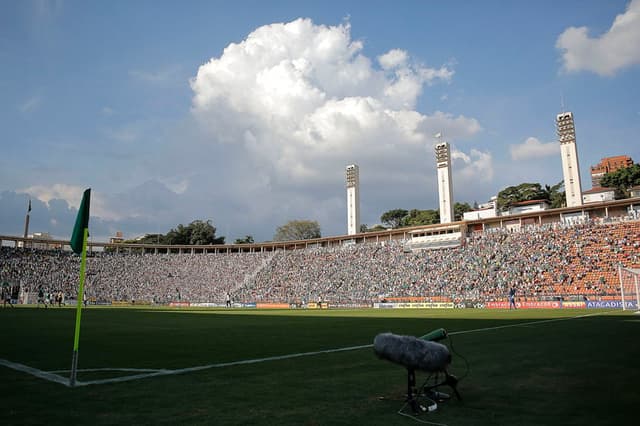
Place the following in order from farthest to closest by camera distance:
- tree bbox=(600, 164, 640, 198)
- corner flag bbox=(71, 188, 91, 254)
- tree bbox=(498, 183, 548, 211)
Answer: tree bbox=(498, 183, 548, 211) < tree bbox=(600, 164, 640, 198) < corner flag bbox=(71, 188, 91, 254)

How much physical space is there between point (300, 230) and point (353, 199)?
128 feet

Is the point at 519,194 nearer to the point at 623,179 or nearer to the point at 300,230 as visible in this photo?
the point at 623,179

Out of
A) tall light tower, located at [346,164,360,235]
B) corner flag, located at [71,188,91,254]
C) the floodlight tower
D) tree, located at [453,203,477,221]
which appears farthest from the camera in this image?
tree, located at [453,203,477,221]

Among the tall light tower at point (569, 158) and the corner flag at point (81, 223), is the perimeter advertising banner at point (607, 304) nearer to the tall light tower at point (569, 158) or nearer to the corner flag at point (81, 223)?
the tall light tower at point (569, 158)

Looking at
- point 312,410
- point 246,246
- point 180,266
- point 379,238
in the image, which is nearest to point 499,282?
point 379,238

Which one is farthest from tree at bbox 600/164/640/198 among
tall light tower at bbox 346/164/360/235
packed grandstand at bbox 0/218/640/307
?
tall light tower at bbox 346/164/360/235

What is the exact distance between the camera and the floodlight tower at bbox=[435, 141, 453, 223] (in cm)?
6612

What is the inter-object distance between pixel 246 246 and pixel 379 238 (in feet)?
88.8

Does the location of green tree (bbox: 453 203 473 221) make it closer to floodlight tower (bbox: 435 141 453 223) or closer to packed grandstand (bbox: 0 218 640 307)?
floodlight tower (bbox: 435 141 453 223)

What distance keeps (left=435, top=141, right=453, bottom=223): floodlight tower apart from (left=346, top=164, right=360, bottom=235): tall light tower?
15697mm

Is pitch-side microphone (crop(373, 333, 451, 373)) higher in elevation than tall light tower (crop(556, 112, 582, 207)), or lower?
lower

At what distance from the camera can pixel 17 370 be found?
8.64m

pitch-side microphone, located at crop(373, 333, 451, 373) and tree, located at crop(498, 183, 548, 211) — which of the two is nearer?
A: pitch-side microphone, located at crop(373, 333, 451, 373)

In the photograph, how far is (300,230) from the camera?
374 ft
